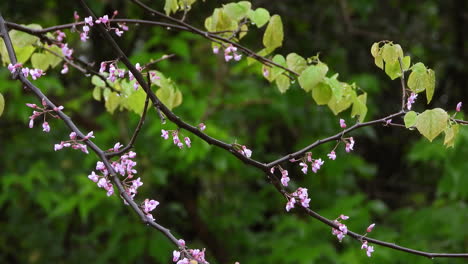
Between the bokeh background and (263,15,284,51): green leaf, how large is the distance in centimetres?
148

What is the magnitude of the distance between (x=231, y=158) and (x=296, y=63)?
192 centimetres

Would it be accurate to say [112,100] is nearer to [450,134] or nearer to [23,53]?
[23,53]

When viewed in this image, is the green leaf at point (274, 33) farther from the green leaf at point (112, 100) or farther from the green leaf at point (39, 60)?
the green leaf at point (39, 60)

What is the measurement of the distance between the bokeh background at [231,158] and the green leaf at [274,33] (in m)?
1.48

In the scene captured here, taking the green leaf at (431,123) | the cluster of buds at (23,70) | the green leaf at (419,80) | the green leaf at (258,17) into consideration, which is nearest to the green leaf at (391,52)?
the green leaf at (419,80)

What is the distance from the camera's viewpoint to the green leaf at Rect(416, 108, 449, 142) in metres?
1.13

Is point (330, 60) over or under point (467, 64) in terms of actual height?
under

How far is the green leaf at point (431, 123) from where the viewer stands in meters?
1.13

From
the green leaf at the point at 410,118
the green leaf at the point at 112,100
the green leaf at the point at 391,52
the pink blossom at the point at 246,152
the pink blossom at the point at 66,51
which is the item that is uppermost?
the green leaf at the point at 112,100

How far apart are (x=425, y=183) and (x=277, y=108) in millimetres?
2170

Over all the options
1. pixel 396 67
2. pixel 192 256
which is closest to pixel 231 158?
pixel 396 67

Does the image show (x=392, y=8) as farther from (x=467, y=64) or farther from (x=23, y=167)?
(x=23, y=167)

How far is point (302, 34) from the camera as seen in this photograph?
14.3 feet

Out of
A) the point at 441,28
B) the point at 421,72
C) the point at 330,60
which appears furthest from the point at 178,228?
the point at 421,72
